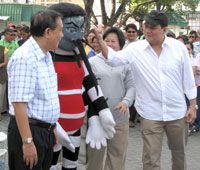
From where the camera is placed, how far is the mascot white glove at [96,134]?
3983 millimetres

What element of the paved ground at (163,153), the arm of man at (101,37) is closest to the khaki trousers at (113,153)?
the arm of man at (101,37)

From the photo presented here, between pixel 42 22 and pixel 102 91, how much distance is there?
152 centimetres

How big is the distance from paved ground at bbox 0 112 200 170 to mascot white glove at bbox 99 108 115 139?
1.48 meters

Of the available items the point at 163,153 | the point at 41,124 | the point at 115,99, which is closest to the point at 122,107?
the point at 115,99

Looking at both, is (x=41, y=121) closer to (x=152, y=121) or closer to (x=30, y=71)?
(x=30, y=71)

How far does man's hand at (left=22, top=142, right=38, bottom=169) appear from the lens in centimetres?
283

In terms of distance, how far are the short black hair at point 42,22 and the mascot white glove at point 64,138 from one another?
99 centimetres

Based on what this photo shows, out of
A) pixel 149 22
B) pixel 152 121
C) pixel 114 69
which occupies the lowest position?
pixel 152 121

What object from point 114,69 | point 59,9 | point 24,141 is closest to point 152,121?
point 114,69

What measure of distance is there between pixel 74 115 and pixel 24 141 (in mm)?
1031

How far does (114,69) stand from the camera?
4367mm

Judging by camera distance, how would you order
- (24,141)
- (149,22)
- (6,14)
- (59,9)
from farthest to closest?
(6,14) < (149,22) < (59,9) < (24,141)

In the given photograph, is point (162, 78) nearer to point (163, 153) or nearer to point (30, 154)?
point (30, 154)

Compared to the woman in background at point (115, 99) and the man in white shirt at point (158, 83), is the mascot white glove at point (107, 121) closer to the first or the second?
the woman in background at point (115, 99)
